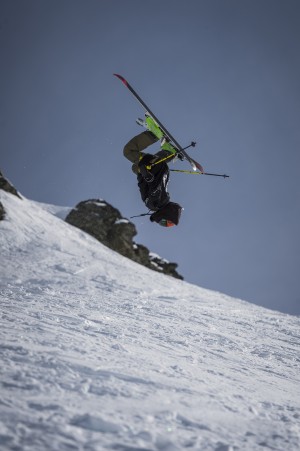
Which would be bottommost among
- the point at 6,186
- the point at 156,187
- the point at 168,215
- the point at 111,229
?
the point at 168,215

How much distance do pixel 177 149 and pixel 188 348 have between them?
16.3ft

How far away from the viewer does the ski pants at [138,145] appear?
7531mm

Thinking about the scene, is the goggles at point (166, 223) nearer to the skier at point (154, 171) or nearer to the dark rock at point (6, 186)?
the skier at point (154, 171)

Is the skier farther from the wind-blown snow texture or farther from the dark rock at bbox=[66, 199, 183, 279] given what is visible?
the dark rock at bbox=[66, 199, 183, 279]

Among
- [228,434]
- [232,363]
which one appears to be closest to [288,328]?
[232,363]

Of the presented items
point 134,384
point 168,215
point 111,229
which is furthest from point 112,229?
point 134,384

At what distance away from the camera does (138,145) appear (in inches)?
298

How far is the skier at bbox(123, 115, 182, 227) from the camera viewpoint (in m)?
7.46

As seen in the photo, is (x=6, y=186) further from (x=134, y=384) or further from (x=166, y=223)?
(x=134, y=384)

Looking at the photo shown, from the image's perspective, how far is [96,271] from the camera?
14.1 meters

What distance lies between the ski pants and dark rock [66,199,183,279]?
25923 millimetres

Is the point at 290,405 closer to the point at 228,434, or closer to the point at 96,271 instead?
the point at 228,434

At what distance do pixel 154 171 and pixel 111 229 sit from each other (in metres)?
27.7

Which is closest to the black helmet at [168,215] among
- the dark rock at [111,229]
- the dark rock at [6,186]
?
the dark rock at [6,186]
